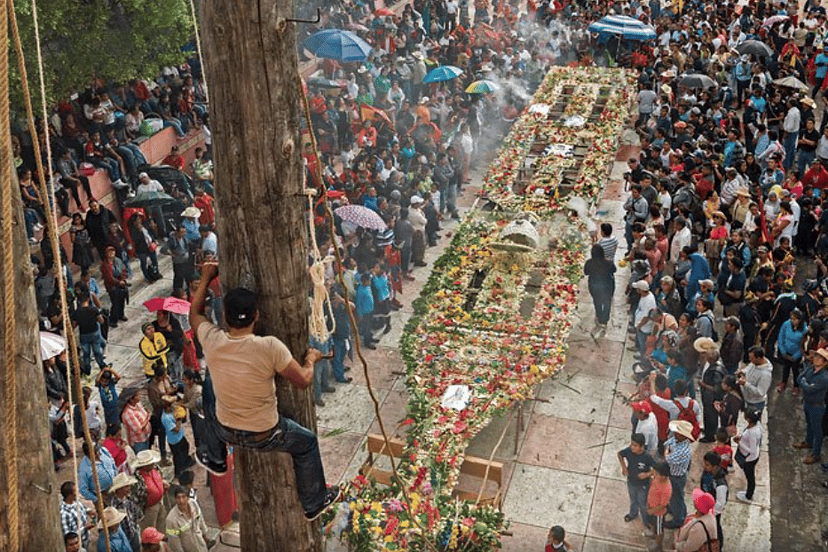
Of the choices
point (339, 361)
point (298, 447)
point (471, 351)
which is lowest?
point (339, 361)

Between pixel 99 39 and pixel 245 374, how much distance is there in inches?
637

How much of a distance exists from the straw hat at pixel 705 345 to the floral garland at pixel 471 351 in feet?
6.36

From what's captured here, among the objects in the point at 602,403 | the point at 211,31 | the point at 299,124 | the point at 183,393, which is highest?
the point at 211,31

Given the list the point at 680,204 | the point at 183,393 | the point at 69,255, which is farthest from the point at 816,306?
the point at 69,255

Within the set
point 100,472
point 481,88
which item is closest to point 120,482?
point 100,472

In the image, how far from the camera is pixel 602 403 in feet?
46.5

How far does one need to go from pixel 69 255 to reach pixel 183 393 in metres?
6.11

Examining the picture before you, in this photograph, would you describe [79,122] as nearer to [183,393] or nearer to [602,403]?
[183,393]

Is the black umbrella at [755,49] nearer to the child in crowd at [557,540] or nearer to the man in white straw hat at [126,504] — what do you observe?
the child in crowd at [557,540]

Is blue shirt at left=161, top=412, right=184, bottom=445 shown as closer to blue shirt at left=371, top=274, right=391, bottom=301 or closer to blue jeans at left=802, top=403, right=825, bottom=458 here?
blue shirt at left=371, top=274, right=391, bottom=301

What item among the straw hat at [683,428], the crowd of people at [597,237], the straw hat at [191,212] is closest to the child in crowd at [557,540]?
the crowd of people at [597,237]

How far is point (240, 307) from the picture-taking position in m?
4.27

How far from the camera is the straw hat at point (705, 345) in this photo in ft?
40.9

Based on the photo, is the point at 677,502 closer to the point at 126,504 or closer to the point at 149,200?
the point at 126,504
